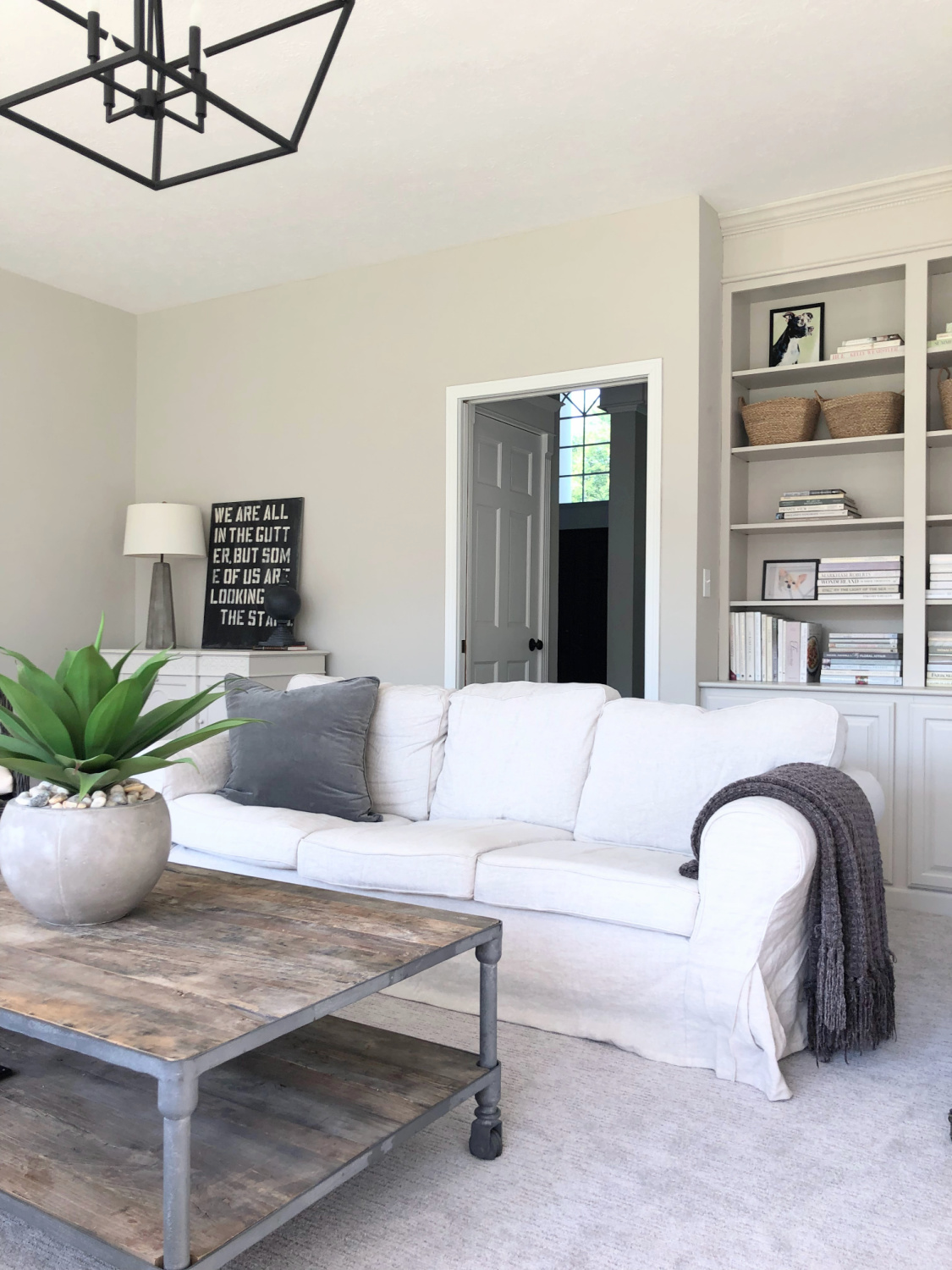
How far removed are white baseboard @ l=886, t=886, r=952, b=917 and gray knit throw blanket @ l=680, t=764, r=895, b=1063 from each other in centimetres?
152

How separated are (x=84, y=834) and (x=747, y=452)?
3433mm

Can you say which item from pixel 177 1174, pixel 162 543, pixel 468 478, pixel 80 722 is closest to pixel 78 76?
pixel 80 722

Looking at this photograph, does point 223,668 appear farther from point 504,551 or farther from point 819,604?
point 819,604

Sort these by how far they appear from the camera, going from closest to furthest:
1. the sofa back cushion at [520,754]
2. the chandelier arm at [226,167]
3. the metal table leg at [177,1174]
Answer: the metal table leg at [177,1174], the chandelier arm at [226,167], the sofa back cushion at [520,754]

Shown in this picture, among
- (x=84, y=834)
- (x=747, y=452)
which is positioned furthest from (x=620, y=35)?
(x=84, y=834)

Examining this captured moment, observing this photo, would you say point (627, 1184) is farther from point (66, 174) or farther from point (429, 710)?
point (66, 174)

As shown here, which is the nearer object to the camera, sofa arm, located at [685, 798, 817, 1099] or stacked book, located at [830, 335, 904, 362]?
sofa arm, located at [685, 798, 817, 1099]

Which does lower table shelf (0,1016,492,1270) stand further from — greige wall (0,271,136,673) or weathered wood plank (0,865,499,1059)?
greige wall (0,271,136,673)

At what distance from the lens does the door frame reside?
4227 millimetres

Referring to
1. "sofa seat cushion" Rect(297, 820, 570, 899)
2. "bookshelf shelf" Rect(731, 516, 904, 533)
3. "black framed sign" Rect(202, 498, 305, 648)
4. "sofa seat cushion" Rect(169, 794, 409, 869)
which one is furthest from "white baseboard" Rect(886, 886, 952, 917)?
"black framed sign" Rect(202, 498, 305, 648)

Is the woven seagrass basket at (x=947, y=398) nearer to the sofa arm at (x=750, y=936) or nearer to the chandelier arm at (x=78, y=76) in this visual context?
the sofa arm at (x=750, y=936)

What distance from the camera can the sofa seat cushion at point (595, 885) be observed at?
7.83 ft

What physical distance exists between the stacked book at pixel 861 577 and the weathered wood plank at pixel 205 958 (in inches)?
110

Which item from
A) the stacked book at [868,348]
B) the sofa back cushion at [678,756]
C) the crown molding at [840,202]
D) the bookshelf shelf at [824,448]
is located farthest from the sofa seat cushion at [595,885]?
the crown molding at [840,202]
